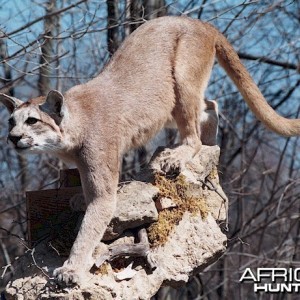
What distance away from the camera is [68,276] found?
4.56 meters

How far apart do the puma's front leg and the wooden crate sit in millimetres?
212

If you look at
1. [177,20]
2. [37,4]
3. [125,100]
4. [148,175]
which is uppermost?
[37,4]

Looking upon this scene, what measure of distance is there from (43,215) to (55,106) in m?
0.70

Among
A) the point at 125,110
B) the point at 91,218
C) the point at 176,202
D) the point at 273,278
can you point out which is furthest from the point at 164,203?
the point at 273,278

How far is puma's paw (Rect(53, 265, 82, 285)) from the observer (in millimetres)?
4562

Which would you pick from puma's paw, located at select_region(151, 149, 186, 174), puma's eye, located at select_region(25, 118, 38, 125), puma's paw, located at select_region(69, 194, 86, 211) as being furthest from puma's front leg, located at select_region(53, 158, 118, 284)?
puma's eye, located at select_region(25, 118, 38, 125)

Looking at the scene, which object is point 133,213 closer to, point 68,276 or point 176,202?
point 176,202

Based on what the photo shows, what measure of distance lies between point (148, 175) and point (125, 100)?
544 mm

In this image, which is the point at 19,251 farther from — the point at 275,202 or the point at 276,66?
the point at 276,66

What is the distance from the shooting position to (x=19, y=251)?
12594 millimetres

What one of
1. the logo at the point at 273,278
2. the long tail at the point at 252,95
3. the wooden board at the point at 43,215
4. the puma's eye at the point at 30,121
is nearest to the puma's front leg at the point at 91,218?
the wooden board at the point at 43,215

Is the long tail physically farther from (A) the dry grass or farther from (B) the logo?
(B) the logo

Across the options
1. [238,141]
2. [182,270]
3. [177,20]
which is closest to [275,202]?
[238,141]

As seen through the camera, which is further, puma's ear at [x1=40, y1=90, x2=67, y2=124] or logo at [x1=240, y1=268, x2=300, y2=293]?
logo at [x1=240, y1=268, x2=300, y2=293]
